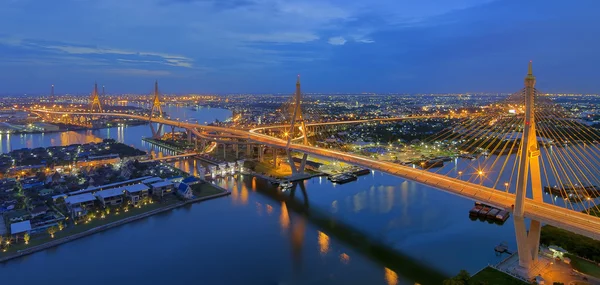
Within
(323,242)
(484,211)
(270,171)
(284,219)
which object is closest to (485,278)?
(323,242)

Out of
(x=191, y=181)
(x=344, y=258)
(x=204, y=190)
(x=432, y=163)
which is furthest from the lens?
(x=432, y=163)

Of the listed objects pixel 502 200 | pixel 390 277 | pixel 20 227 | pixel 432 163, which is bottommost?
pixel 390 277

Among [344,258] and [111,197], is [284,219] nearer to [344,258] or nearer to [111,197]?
[344,258]

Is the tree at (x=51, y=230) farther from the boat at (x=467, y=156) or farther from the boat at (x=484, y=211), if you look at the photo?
the boat at (x=467, y=156)

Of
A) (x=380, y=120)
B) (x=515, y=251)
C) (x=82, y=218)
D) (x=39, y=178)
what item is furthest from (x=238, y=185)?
(x=380, y=120)

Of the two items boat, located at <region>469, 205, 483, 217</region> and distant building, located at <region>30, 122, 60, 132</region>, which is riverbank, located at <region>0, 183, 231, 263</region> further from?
distant building, located at <region>30, 122, 60, 132</region>

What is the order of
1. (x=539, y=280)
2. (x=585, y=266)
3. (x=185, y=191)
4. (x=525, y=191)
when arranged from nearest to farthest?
(x=539, y=280) → (x=525, y=191) → (x=585, y=266) → (x=185, y=191)
